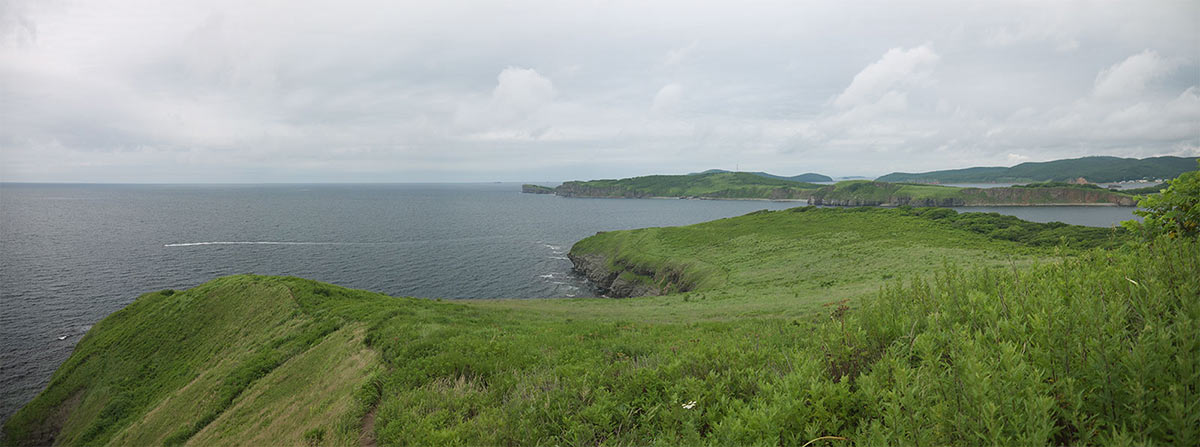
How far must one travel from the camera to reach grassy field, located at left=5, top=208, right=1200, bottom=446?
12.3 feet

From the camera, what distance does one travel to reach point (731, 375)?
21.5 ft

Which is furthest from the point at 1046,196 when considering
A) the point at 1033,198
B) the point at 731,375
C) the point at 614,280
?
the point at 731,375

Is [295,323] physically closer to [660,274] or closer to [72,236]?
[660,274]

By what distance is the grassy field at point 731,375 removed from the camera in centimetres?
374

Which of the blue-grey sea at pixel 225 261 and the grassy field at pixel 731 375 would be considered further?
the blue-grey sea at pixel 225 261

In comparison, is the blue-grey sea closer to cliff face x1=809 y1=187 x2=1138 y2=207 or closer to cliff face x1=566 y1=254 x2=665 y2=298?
cliff face x1=566 y1=254 x2=665 y2=298

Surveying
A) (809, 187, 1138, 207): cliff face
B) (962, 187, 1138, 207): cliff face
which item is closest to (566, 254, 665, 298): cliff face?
(809, 187, 1138, 207): cliff face

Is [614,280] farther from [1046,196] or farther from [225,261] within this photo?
[1046,196]

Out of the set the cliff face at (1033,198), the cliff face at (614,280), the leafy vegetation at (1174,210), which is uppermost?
the leafy vegetation at (1174,210)

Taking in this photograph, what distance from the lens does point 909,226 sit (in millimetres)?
62094

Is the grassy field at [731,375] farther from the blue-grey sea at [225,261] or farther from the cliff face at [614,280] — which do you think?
the cliff face at [614,280]

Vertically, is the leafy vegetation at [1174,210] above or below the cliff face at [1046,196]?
above

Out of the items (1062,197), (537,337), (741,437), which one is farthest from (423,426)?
(1062,197)

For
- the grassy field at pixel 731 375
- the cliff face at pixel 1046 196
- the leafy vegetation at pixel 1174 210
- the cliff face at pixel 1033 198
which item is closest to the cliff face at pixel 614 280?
the grassy field at pixel 731 375
